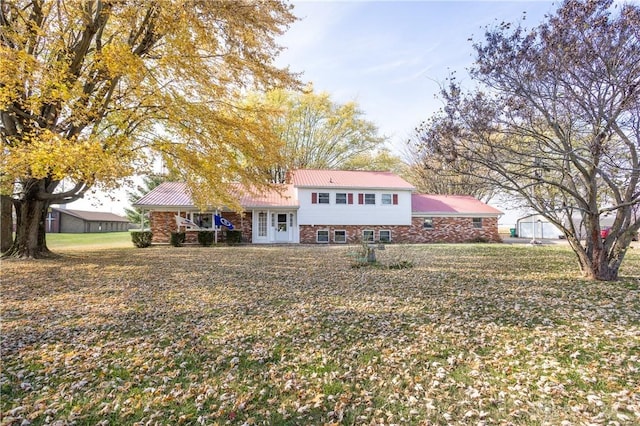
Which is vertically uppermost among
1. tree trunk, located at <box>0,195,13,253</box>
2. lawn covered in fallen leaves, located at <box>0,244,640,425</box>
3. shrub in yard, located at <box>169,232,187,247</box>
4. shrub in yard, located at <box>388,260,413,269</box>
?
tree trunk, located at <box>0,195,13,253</box>

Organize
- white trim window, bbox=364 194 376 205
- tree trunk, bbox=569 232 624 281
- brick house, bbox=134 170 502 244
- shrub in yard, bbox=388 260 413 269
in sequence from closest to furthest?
tree trunk, bbox=569 232 624 281 → shrub in yard, bbox=388 260 413 269 → brick house, bbox=134 170 502 244 → white trim window, bbox=364 194 376 205

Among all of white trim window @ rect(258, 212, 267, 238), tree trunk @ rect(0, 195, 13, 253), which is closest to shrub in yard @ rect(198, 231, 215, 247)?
white trim window @ rect(258, 212, 267, 238)

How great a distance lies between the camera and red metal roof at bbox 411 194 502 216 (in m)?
23.8

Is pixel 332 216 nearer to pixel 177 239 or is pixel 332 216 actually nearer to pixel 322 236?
pixel 322 236

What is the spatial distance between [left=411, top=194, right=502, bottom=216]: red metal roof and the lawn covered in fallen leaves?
1641cm

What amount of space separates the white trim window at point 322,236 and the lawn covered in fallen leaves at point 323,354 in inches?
574

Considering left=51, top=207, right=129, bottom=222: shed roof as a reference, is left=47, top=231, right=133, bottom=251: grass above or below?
below

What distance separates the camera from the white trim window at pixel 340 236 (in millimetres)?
22516

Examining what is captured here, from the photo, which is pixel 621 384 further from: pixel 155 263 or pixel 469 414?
pixel 155 263

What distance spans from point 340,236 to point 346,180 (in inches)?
150

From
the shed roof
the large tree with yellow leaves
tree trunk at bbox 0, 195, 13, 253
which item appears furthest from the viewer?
the shed roof

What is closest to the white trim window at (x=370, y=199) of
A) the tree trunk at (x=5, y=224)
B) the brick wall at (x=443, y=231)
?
the brick wall at (x=443, y=231)

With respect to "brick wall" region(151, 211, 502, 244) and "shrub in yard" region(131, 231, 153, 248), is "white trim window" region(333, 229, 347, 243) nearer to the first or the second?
"brick wall" region(151, 211, 502, 244)

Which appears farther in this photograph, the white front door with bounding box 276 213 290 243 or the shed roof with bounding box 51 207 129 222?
the shed roof with bounding box 51 207 129 222
